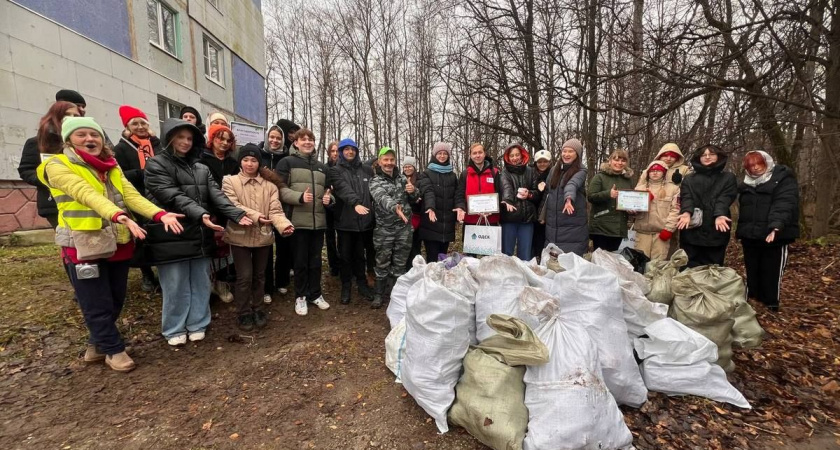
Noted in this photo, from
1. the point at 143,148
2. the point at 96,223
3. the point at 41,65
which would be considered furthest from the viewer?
the point at 41,65

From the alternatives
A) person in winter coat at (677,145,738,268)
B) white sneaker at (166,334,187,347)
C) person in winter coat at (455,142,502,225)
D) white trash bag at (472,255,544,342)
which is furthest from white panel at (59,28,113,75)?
person in winter coat at (677,145,738,268)

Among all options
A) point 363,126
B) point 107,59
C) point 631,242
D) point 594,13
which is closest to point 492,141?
point 594,13

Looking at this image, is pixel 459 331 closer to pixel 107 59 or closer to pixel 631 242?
pixel 631 242

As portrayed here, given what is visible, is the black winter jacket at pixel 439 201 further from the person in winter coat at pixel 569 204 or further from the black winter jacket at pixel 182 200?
the black winter jacket at pixel 182 200

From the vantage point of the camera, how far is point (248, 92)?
1399cm

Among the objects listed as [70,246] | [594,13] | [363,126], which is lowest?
[70,246]

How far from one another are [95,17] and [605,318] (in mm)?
9787

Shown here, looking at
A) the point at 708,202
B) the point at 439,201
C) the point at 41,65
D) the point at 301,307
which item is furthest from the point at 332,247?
the point at 41,65

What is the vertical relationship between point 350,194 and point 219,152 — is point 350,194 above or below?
below

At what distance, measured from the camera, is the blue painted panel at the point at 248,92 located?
13023mm

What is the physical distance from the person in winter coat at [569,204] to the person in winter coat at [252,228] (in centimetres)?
277

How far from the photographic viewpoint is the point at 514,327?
212cm

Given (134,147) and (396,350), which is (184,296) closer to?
(134,147)

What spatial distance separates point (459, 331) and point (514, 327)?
33 centimetres
